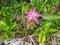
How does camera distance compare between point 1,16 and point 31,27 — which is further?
point 1,16

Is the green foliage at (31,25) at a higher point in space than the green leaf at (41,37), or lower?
higher

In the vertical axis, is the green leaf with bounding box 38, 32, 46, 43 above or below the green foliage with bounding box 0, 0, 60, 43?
below

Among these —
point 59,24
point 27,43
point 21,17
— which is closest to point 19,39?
point 27,43

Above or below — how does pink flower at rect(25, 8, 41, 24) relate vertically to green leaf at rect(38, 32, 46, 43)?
above

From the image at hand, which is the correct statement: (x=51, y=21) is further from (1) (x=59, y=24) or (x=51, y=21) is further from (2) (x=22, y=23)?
(2) (x=22, y=23)

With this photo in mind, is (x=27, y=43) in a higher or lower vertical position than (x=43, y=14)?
lower

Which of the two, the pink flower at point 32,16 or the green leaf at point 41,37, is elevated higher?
the pink flower at point 32,16

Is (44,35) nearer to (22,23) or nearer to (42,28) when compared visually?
(42,28)

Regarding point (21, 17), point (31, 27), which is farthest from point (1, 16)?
point (31, 27)

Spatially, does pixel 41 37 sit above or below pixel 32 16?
below
